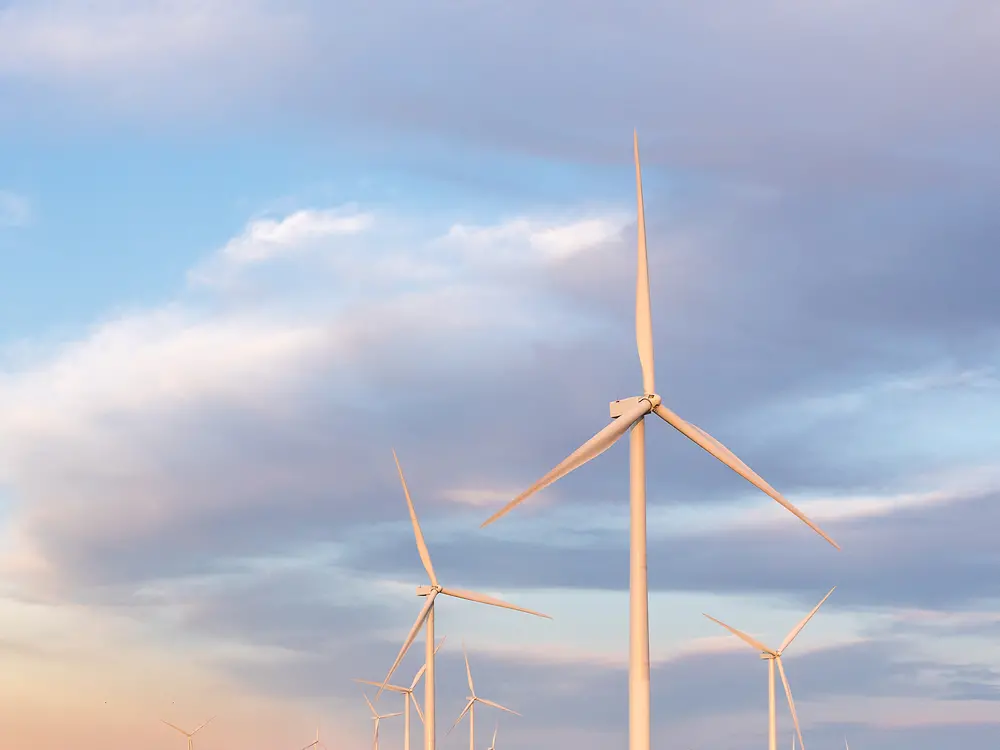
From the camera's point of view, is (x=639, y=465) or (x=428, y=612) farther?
(x=428, y=612)

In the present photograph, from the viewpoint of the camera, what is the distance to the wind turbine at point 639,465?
2191 inches

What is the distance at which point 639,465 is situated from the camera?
58.7 metres

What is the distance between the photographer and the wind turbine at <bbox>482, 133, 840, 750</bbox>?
2191 inches

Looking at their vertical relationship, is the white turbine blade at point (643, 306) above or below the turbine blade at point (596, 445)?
above

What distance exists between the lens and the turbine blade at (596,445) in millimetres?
59781

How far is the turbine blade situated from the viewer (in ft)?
196

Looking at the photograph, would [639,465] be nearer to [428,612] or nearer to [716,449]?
[716,449]

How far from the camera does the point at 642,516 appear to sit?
57.1 metres

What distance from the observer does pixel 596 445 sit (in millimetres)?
60938

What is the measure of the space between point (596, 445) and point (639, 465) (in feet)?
9.13

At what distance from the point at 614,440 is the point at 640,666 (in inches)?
371

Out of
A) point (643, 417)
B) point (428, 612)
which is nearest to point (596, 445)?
point (643, 417)

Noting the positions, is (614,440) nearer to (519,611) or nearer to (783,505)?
(783,505)

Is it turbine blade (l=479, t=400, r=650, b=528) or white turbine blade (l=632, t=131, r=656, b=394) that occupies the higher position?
white turbine blade (l=632, t=131, r=656, b=394)
